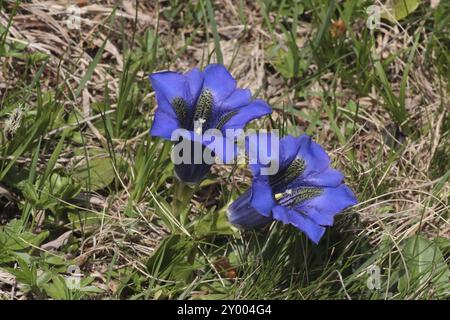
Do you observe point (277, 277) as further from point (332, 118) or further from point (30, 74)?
point (30, 74)

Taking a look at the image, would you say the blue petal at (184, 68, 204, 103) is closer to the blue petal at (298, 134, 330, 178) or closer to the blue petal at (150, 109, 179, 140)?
the blue petal at (150, 109, 179, 140)

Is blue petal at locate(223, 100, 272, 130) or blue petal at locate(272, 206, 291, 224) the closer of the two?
blue petal at locate(272, 206, 291, 224)

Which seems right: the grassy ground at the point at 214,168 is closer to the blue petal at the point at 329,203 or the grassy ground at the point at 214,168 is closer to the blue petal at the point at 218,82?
the blue petal at the point at 329,203

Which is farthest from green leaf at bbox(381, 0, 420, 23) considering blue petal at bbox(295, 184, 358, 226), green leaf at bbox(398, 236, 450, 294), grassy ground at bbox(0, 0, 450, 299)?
blue petal at bbox(295, 184, 358, 226)

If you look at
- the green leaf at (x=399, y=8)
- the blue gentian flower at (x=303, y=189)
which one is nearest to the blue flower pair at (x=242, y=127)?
the blue gentian flower at (x=303, y=189)

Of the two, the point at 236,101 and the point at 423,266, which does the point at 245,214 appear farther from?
the point at 423,266

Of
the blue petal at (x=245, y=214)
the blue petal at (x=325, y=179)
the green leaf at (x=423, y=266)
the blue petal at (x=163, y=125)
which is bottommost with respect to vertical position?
the green leaf at (x=423, y=266)

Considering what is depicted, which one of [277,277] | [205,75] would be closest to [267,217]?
[277,277]
